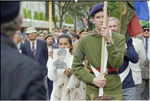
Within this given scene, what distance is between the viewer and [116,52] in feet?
16.9

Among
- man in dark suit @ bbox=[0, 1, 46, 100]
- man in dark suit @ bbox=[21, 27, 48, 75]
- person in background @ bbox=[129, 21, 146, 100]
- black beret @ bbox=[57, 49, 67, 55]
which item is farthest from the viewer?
man in dark suit @ bbox=[21, 27, 48, 75]

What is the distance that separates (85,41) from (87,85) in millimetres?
509

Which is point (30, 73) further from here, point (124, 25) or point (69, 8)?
point (69, 8)

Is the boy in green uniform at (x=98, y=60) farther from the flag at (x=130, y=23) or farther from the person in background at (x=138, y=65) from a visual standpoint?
the flag at (x=130, y=23)

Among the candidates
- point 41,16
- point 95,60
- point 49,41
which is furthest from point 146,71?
point 41,16

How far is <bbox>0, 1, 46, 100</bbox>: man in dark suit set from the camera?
2.45 metres

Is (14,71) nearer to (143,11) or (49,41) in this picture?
(143,11)

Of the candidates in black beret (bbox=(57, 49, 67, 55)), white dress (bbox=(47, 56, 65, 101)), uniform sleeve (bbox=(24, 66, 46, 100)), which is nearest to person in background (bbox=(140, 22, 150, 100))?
white dress (bbox=(47, 56, 65, 101))

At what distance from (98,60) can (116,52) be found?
23 cm

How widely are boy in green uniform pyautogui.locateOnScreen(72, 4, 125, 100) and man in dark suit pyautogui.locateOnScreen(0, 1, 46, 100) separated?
264 centimetres

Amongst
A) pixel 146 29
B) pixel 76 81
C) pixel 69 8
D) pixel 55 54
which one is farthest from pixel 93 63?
pixel 69 8

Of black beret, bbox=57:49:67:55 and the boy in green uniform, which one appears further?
black beret, bbox=57:49:67:55

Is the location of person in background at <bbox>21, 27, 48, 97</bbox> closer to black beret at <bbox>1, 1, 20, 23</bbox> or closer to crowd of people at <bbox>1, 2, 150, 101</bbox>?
→ crowd of people at <bbox>1, 2, 150, 101</bbox>

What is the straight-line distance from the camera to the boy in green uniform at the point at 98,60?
5.22 meters
